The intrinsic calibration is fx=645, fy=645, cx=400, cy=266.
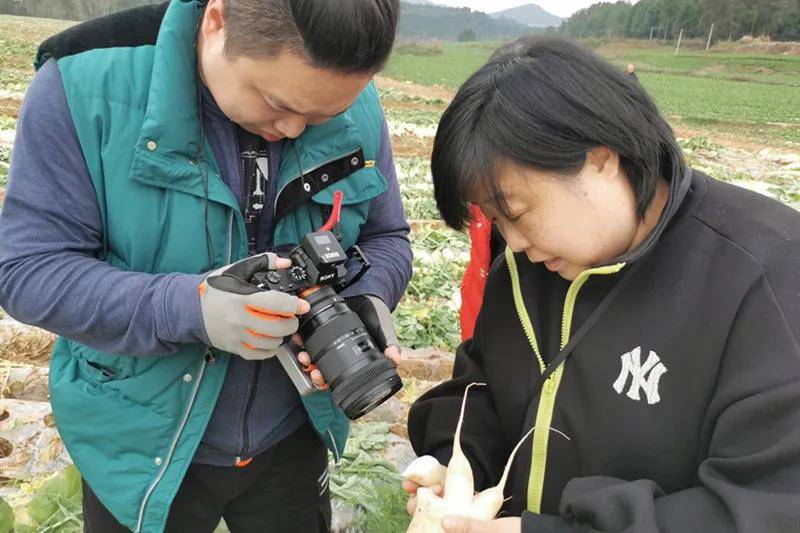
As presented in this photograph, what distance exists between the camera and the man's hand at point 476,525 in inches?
56.7

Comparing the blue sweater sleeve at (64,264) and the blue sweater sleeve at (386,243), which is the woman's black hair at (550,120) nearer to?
the blue sweater sleeve at (386,243)

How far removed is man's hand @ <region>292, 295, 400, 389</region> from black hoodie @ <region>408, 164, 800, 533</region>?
0.89 ft

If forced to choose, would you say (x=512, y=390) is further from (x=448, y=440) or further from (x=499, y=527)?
(x=499, y=527)

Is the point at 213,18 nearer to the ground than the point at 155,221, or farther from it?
farther from it

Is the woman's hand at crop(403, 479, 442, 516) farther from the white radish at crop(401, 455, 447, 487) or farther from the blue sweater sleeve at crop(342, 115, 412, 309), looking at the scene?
the blue sweater sleeve at crop(342, 115, 412, 309)

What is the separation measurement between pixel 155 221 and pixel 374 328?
65 centimetres

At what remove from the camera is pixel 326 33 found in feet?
4.58

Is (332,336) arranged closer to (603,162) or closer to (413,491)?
(413,491)

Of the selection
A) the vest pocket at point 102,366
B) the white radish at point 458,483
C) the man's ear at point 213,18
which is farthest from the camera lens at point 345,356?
the man's ear at point 213,18

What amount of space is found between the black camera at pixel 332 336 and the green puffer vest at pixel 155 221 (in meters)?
0.16

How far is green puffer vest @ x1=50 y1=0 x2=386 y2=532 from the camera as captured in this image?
152cm

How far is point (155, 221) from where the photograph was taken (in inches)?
62.1

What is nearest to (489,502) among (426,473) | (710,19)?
(426,473)

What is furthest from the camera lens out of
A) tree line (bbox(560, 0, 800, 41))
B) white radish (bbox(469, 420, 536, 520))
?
tree line (bbox(560, 0, 800, 41))
